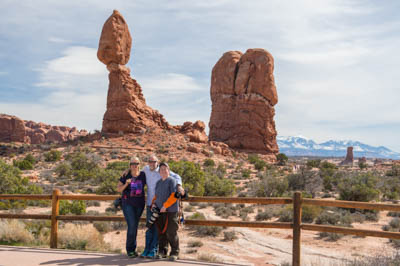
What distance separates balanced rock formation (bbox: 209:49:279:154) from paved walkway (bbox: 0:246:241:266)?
44.9m

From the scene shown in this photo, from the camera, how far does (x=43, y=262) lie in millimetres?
5941

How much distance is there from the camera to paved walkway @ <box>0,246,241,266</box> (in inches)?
234

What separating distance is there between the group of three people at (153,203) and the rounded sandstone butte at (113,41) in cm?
3423

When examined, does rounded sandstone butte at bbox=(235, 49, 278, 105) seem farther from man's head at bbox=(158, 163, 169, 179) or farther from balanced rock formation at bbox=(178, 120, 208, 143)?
man's head at bbox=(158, 163, 169, 179)

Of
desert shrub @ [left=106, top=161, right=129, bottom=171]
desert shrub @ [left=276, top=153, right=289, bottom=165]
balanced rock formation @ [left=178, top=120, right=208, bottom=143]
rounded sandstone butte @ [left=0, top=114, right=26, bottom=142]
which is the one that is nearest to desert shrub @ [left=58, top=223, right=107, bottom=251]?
desert shrub @ [left=106, top=161, right=129, bottom=171]

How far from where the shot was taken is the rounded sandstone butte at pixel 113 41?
37938 mm

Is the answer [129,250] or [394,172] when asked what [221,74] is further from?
[129,250]

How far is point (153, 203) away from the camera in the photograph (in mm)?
6199

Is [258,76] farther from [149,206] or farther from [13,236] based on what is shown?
[149,206]

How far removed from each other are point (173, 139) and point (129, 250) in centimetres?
3405

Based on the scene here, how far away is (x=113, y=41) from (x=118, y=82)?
4386 millimetres

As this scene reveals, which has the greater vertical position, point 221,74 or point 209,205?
point 221,74

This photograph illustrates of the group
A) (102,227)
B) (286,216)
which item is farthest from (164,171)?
(286,216)

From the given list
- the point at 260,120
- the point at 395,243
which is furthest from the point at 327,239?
the point at 260,120
